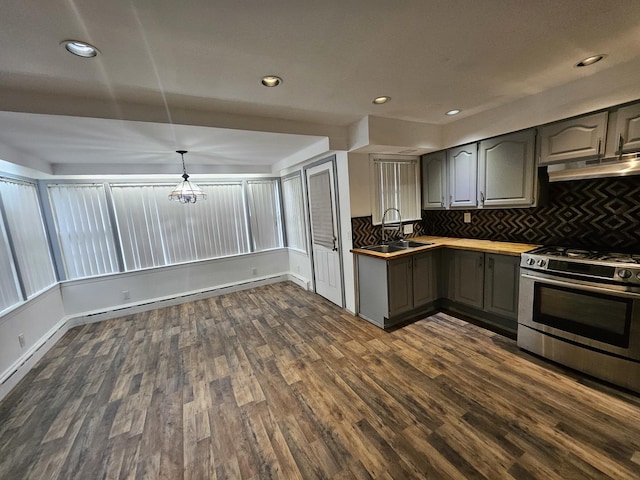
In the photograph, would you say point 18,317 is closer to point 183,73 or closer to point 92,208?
point 92,208

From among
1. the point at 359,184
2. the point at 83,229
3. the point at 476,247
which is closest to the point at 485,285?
the point at 476,247

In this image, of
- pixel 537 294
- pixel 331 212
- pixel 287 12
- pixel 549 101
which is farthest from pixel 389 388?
pixel 549 101

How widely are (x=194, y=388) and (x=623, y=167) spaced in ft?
13.4

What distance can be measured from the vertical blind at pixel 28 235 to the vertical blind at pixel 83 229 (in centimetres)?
19

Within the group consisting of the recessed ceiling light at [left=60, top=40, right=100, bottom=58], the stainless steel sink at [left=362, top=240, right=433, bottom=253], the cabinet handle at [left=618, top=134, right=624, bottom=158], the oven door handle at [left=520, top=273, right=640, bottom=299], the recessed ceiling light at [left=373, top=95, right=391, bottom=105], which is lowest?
the oven door handle at [left=520, top=273, right=640, bottom=299]

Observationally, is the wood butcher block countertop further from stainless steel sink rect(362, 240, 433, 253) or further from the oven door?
the oven door

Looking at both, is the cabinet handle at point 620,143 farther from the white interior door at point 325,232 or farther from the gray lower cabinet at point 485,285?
the white interior door at point 325,232

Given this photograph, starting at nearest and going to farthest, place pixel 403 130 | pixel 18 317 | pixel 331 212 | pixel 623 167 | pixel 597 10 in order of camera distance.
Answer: pixel 597 10 → pixel 623 167 → pixel 18 317 → pixel 403 130 → pixel 331 212

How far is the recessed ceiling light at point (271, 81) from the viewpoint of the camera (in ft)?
5.94

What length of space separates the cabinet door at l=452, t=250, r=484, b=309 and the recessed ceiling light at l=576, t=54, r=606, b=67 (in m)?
1.80

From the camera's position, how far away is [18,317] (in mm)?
2729

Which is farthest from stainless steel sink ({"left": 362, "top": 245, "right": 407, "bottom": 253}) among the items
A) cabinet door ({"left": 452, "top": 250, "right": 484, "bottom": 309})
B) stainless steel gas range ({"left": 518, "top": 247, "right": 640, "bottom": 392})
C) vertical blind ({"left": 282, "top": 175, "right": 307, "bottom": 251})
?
vertical blind ({"left": 282, "top": 175, "right": 307, "bottom": 251})

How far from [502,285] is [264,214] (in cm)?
409

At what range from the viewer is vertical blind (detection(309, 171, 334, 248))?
365 cm
